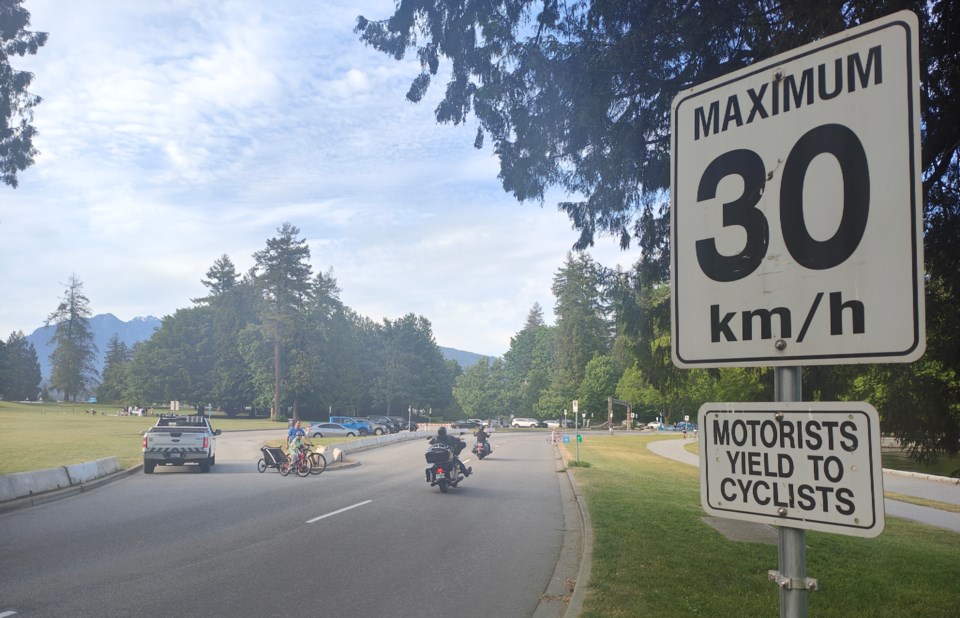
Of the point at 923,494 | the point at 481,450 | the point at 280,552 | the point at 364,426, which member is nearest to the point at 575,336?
the point at 364,426

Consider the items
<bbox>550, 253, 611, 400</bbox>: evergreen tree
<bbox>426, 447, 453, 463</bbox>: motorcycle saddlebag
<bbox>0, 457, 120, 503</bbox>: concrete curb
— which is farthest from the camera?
<bbox>550, 253, 611, 400</bbox>: evergreen tree

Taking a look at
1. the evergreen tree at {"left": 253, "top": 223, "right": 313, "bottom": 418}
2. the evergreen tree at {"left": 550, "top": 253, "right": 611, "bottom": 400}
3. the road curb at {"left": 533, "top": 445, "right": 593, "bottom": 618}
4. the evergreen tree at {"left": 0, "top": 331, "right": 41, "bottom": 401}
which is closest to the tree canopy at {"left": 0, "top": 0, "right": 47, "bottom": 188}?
the road curb at {"left": 533, "top": 445, "right": 593, "bottom": 618}

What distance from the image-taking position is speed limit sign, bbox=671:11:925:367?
1.99 m

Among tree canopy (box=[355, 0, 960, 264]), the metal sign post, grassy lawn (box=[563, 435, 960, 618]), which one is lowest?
grassy lawn (box=[563, 435, 960, 618])

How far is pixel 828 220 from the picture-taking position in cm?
213

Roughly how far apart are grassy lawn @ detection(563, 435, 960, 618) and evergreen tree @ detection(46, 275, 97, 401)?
133175 mm

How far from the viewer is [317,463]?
24219 mm

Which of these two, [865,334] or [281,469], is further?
[281,469]

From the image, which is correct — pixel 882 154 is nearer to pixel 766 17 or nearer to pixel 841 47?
pixel 841 47

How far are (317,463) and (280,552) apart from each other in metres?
14.5

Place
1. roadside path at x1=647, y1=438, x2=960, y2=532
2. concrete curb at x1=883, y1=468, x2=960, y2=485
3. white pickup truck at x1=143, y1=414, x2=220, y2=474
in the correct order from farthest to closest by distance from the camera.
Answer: concrete curb at x1=883, y1=468, x2=960, y2=485 < white pickup truck at x1=143, y1=414, x2=220, y2=474 < roadside path at x1=647, y1=438, x2=960, y2=532

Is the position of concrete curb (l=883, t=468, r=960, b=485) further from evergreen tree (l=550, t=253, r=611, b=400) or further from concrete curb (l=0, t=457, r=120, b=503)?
evergreen tree (l=550, t=253, r=611, b=400)

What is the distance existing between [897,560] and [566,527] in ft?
17.8

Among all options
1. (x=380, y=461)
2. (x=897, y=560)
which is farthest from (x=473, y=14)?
(x=380, y=461)
